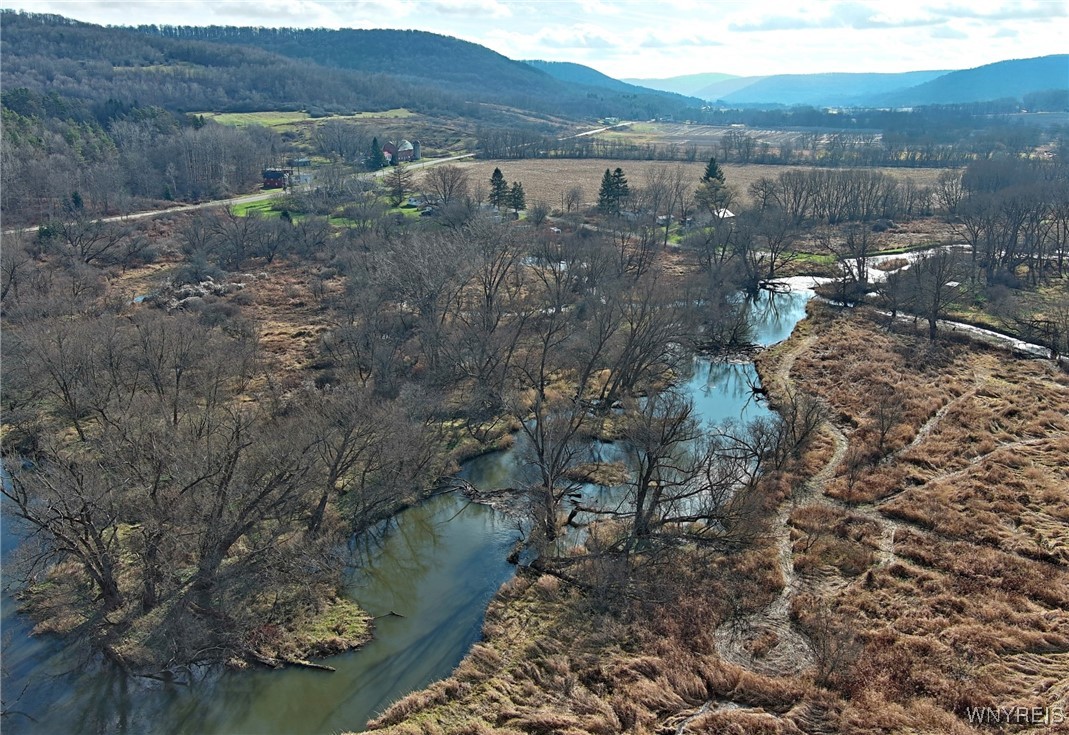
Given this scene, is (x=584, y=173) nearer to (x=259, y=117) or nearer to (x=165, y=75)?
(x=259, y=117)

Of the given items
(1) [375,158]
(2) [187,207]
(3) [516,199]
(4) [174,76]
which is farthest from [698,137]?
(2) [187,207]

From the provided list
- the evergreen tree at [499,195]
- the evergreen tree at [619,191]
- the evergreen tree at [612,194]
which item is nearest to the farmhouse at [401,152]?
the evergreen tree at [499,195]

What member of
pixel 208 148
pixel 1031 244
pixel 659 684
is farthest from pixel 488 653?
pixel 208 148

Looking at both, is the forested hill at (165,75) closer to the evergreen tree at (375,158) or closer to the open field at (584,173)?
the evergreen tree at (375,158)

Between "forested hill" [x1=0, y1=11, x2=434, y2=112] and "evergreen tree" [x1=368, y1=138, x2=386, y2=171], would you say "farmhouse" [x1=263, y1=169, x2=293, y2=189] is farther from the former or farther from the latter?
"forested hill" [x1=0, y1=11, x2=434, y2=112]

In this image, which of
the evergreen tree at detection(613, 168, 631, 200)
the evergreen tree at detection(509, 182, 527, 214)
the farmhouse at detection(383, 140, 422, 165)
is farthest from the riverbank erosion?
the farmhouse at detection(383, 140, 422, 165)
